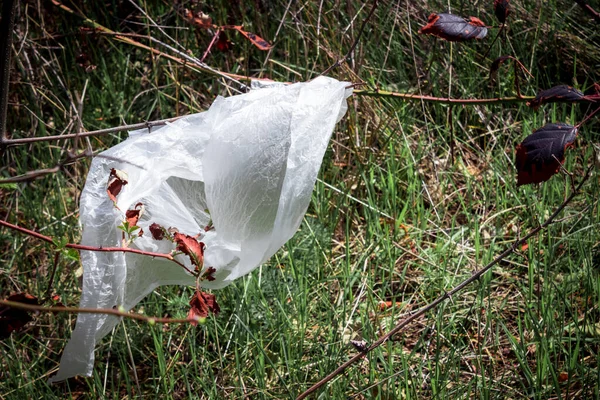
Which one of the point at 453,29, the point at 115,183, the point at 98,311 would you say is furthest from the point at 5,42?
the point at 453,29

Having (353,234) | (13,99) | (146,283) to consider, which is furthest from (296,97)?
(13,99)

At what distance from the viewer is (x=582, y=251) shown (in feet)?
5.46

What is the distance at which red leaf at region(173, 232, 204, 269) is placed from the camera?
1.11m

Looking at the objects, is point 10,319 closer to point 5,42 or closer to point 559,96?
point 5,42

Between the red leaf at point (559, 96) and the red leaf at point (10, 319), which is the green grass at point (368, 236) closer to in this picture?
the red leaf at point (10, 319)

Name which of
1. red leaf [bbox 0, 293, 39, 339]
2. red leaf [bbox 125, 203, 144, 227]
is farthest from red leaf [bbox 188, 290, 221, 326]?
red leaf [bbox 0, 293, 39, 339]

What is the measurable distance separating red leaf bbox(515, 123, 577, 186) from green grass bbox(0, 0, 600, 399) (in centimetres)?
44

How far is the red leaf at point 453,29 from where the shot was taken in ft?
4.37

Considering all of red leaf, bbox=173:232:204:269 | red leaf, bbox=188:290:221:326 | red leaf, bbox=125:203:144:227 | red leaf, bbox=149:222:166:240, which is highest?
red leaf, bbox=125:203:144:227

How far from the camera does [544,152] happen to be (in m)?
1.20

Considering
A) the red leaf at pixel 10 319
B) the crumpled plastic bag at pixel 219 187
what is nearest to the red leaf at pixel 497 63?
the crumpled plastic bag at pixel 219 187

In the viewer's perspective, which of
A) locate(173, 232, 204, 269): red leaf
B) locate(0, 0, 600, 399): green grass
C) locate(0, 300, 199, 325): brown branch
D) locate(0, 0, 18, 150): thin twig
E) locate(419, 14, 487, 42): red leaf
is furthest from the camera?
locate(0, 0, 600, 399): green grass

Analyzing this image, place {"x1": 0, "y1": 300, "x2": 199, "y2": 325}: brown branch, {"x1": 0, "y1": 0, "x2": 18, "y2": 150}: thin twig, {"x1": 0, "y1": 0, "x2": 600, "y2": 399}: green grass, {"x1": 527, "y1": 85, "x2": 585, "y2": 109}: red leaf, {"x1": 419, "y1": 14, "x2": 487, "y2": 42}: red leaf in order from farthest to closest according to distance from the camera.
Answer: {"x1": 0, "y1": 0, "x2": 600, "y2": 399}: green grass → {"x1": 419, "y1": 14, "x2": 487, "y2": 42}: red leaf → {"x1": 527, "y1": 85, "x2": 585, "y2": 109}: red leaf → {"x1": 0, "y1": 0, "x2": 18, "y2": 150}: thin twig → {"x1": 0, "y1": 300, "x2": 199, "y2": 325}: brown branch

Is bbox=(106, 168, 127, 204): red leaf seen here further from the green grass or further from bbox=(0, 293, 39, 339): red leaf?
the green grass
